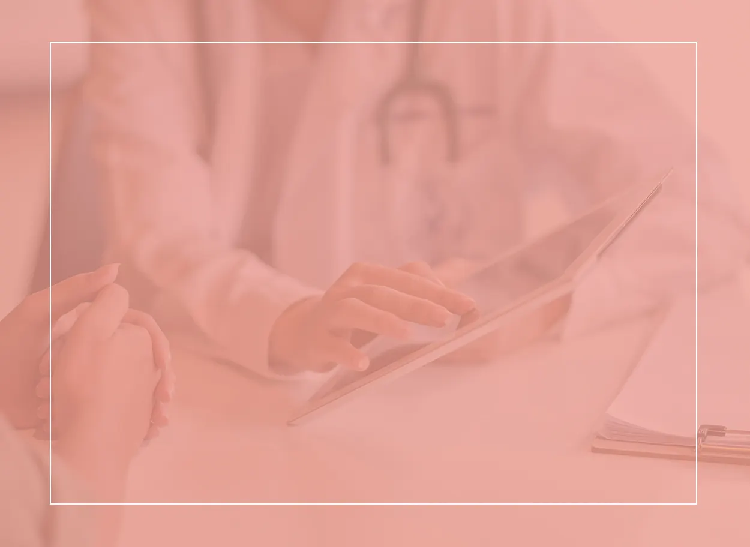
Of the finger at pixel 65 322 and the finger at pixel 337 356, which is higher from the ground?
the finger at pixel 65 322

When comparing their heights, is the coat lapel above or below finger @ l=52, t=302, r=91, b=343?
above

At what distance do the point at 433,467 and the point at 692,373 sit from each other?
23 centimetres

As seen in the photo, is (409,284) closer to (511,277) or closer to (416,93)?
(511,277)

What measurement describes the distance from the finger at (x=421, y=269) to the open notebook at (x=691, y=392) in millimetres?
190

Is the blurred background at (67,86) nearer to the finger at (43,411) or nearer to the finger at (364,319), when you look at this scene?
the finger at (43,411)

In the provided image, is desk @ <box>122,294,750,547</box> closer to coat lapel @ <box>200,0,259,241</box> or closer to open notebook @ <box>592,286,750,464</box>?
open notebook @ <box>592,286,750,464</box>

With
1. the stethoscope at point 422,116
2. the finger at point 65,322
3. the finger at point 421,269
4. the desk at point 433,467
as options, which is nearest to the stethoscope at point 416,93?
the stethoscope at point 422,116

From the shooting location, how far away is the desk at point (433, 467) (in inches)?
20.7

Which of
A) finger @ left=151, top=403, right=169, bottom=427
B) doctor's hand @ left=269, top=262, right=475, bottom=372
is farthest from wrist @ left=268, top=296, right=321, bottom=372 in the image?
finger @ left=151, top=403, right=169, bottom=427

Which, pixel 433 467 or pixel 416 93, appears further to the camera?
pixel 416 93

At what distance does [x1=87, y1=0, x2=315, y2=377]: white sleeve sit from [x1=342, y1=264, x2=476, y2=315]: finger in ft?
0.22

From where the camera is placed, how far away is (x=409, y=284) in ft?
2.08

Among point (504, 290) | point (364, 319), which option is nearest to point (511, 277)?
point (504, 290)

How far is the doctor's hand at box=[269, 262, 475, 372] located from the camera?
60 centimetres
